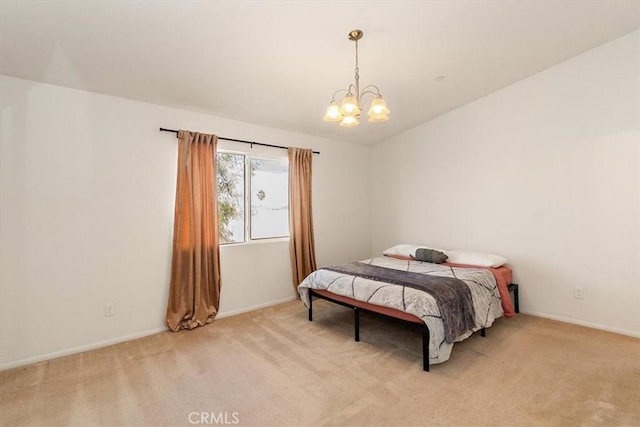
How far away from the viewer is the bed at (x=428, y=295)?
2393 mm

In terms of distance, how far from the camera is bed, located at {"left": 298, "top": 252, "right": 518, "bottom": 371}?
2393mm

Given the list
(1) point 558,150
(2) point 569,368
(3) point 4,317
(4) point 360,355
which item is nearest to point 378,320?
(4) point 360,355

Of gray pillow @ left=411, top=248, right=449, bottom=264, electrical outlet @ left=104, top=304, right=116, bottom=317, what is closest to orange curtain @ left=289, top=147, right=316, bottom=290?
gray pillow @ left=411, top=248, right=449, bottom=264

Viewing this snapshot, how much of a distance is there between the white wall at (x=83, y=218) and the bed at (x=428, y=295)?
4.90ft

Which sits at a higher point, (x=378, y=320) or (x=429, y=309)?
(x=429, y=309)

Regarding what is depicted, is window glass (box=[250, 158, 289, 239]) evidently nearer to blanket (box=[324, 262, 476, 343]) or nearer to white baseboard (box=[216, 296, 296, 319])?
white baseboard (box=[216, 296, 296, 319])

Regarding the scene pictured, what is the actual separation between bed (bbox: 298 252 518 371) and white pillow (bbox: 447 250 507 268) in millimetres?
78

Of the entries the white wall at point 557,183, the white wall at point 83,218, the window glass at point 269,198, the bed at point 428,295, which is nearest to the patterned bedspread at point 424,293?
the bed at point 428,295

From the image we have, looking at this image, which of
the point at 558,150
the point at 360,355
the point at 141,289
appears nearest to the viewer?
the point at 360,355

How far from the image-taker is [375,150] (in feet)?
18.0

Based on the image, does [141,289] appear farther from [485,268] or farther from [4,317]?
[485,268]

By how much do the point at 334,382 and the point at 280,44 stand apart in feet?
9.20

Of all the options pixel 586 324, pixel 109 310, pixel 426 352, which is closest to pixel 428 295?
pixel 426 352

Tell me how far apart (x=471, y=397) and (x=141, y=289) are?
318cm
